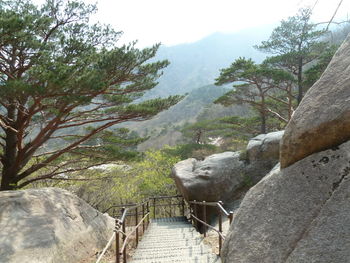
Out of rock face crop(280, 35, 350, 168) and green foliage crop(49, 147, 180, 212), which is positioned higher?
rock face crop(280, 35, 350, 168)

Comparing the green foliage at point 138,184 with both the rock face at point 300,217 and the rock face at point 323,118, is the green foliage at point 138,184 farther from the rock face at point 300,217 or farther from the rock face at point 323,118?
the rock face at point 323,118

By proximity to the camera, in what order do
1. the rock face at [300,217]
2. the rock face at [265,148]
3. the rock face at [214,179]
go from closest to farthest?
the rock face at [300,217]
the rock face at [265,148]
the rock face at [214,179]

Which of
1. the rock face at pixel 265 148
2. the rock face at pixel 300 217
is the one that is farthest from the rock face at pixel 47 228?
the rock face at pixel 265 148

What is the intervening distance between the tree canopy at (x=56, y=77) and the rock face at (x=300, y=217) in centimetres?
476

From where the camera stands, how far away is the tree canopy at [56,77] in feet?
20.1

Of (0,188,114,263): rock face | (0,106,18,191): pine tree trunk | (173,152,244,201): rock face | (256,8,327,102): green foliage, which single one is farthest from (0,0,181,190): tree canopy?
(256,8,327,102): green foliage

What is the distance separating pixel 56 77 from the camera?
586 centimetres

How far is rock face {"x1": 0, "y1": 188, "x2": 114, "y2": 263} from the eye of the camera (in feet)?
A: 15.1

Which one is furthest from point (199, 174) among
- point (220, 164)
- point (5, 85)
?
point (5, 85)

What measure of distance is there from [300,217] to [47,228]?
446 cm

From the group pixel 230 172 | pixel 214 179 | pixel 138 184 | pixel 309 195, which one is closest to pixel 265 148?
pixel 230 172

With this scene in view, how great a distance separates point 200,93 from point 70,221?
301 feet

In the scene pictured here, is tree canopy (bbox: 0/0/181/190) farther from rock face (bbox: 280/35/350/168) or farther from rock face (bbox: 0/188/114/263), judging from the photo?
rock face (bbox: 280/35/350/168)

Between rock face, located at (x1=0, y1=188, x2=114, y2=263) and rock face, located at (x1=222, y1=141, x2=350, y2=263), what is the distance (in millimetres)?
3316
